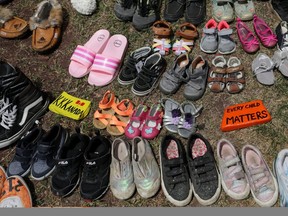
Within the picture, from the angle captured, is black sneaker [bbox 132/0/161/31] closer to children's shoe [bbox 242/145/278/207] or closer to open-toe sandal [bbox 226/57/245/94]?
open-toe sandal [bbox 226/57/245/94]

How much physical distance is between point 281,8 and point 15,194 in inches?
155

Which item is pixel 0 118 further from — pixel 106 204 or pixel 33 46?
pixel 106 204

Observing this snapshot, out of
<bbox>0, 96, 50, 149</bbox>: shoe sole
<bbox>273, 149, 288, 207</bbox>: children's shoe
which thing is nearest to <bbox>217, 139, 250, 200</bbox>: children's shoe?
<bbox>273, 149, 288, 207</bbox>: children's shoe

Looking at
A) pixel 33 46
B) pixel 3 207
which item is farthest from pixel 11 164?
pixel 33 46

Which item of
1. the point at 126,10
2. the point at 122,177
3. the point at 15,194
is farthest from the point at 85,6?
the point at 15,194

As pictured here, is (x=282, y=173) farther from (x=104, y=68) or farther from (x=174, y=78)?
(x=104, y=68)

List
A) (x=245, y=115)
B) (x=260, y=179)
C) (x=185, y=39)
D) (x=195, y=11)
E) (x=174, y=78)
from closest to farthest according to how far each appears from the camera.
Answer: (x=260, y=179) < (x=245, y=115) < (x=174, y=78) < (x=185, y=39) < (x=195, y=11)

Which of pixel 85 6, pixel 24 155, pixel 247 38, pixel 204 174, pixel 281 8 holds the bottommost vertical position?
pixel 24 155

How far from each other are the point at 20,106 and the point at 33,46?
1.05 m

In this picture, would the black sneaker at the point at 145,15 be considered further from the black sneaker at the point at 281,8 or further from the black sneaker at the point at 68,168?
the black sneaker at the point at 68,168

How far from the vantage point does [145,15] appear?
4691 millimetres

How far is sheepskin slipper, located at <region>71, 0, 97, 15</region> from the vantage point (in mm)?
4832

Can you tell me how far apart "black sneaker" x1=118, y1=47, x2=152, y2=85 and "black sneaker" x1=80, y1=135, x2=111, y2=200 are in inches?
35.0

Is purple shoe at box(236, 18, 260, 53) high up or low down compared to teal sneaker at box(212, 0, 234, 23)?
down
